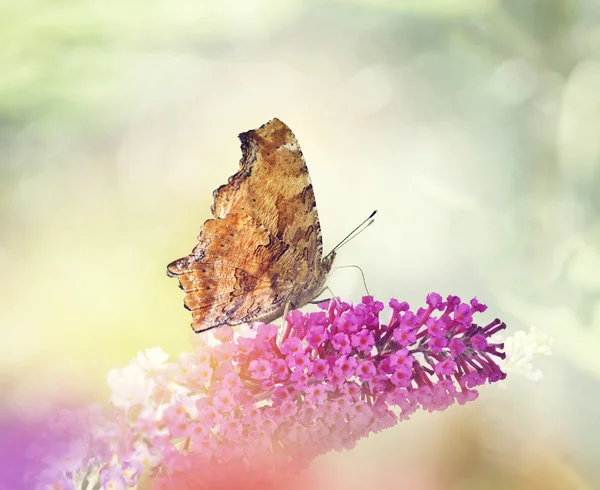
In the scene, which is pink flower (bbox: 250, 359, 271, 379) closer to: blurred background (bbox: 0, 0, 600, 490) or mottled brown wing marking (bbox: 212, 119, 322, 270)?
mottled brown wing marking (bbox: 212, 119, 322, 270)

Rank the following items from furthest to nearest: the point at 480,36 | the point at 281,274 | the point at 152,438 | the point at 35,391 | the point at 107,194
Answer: the point at 480,36 < the point at 107,194 < the point at 35,391 < the point at 281,274 < the point at 152,438

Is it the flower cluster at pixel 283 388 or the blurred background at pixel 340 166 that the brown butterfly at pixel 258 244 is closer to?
the flower cluster at pixel 283 388

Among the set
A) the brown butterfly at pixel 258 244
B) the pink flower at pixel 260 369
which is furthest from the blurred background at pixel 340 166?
the pink flower at pixel 260 369

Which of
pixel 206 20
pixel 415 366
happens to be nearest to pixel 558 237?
pixel 415 366

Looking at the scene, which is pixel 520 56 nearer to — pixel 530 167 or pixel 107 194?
pixel 530 167

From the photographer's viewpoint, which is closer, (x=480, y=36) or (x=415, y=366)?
(x=415, y=366)

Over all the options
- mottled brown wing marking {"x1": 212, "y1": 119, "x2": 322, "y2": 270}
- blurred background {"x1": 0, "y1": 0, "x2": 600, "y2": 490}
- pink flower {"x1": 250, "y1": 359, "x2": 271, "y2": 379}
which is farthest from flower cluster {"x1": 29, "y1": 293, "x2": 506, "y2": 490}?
blurred background {"x1": 0, "y1": 0, "x2": 600, "y2": 490}
